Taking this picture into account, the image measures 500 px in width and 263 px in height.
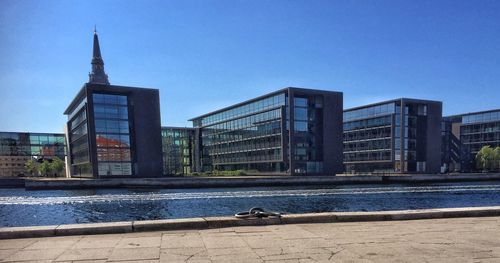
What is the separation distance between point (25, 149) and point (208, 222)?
5006 inches

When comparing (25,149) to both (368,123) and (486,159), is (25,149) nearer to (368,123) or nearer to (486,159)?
(368,123)

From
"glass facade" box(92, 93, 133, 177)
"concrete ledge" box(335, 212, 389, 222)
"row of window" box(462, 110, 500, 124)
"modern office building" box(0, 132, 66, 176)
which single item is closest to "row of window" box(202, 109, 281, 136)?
"glass facade" box(92, 93, 133, 177)

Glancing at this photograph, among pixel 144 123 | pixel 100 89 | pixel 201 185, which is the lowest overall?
pixel 201 185

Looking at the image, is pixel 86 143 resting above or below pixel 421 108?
below

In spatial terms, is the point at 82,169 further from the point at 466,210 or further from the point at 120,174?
the point at 466,210

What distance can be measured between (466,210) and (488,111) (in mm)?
129132

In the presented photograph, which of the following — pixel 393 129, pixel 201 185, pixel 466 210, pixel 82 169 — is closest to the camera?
pixel 466 210

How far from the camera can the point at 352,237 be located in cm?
834

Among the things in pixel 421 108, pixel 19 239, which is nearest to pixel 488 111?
pixel 421 108

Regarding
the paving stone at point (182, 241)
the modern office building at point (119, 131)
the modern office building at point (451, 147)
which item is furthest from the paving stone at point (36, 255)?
the modern office building at point (451, 147)

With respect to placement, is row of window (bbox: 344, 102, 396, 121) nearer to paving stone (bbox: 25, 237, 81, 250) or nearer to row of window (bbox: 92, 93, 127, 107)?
row of window (bbox: 92, 93, 127, 107)

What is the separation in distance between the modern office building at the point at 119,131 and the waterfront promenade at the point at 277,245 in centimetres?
7039

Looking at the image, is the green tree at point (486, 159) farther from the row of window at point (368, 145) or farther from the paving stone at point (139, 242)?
the paving stone at point (139, 242)

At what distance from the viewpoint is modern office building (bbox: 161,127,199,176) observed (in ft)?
369
